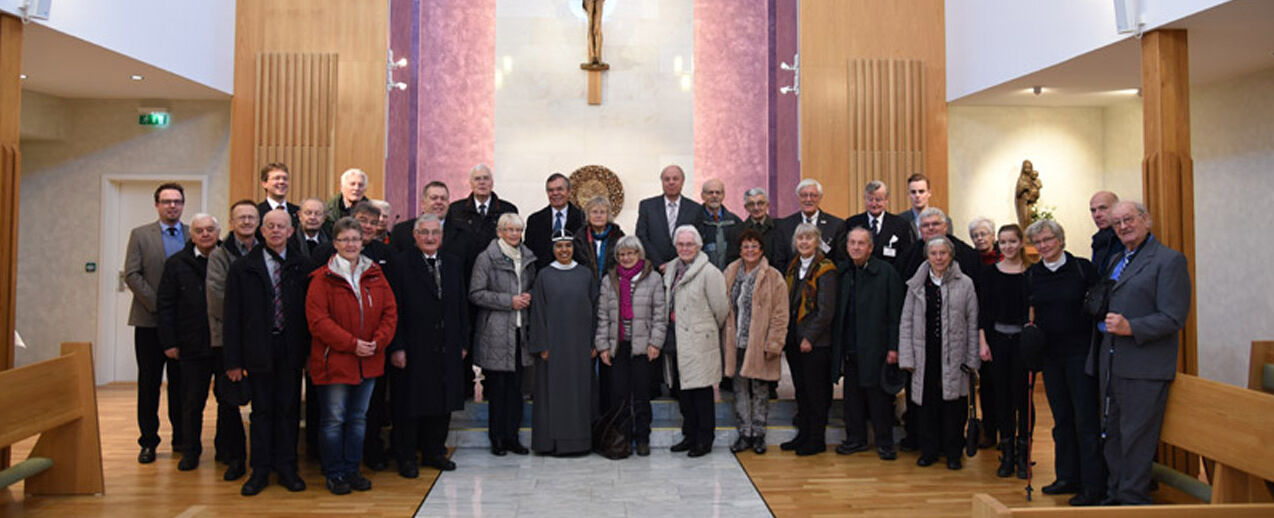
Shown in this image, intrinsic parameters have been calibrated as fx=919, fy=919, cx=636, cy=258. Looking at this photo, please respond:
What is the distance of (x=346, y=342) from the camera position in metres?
4.45

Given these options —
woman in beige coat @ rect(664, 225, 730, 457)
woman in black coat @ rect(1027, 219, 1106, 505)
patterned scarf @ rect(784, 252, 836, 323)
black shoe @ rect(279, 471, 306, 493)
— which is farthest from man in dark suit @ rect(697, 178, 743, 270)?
black shoe @ rect(279, 471, 306, 493)

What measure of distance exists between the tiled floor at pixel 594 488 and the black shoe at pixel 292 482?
67 centimetres

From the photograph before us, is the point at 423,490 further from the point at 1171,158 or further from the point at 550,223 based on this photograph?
the point at 1171,158

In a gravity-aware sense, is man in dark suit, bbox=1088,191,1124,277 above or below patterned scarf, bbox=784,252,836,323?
above

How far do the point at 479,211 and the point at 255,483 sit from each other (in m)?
2.08

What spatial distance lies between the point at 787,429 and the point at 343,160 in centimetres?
432

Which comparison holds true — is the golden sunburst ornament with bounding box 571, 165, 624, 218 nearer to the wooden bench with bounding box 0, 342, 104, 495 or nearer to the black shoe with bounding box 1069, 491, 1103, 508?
the wooden bench with bounding box 0, 342, 104, 495

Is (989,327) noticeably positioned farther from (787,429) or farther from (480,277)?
(480,277)

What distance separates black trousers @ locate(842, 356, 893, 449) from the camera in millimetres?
5473

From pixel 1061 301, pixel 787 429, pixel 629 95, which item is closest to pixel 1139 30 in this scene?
pixel 1061 301

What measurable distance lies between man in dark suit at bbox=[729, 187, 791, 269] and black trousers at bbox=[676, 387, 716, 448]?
899mm

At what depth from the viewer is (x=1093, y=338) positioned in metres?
4.36

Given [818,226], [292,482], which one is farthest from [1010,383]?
[292,482]

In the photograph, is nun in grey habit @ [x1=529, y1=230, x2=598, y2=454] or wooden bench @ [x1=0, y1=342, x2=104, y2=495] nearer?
wooden bench @ [x1=0, y1=342, x2=104, y2=495]
